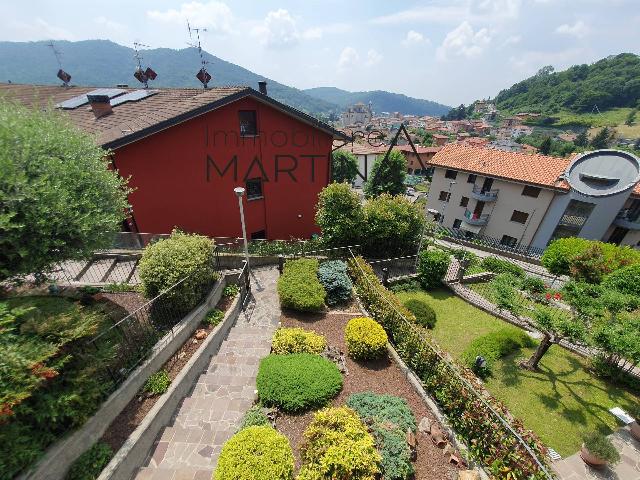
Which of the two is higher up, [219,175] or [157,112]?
[157,112]

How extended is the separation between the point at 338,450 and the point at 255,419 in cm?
232

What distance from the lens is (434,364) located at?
811 cm

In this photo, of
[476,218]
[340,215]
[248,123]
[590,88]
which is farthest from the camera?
[590,88]

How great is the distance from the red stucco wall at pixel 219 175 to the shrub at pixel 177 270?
5.55 metres

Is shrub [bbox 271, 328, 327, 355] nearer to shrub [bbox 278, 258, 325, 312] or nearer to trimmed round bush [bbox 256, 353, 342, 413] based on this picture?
trimmed round bush [bbox 256, 353, 342, 413]

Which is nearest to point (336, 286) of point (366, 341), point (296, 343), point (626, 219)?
point (366, 341)

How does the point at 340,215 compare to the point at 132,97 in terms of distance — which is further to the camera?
the point at 132,97

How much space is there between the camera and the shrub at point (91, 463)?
5578 mm

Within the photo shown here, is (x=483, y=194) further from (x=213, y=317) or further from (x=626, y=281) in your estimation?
(x=213, y=317)

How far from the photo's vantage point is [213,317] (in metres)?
10.3

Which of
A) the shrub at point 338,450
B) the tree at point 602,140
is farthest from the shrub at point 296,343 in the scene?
the tree at point 602,140

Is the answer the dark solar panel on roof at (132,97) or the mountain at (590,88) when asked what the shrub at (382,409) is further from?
the mountain at (590,88)

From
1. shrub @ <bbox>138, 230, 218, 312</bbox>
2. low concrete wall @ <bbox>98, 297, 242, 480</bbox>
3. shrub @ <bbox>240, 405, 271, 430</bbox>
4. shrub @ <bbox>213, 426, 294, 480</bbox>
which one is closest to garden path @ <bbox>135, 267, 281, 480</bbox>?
low concrete wall @ <bbox>98, 297, 242, 480</bbox>

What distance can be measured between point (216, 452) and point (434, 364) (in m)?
6.02
